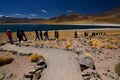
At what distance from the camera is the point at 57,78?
14742 mm

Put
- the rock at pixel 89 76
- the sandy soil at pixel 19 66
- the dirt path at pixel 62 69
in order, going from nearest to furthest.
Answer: the rock at pixel 89 76 < the dirt path at pixel 62 69 < the sandy soil at pixel 19 66

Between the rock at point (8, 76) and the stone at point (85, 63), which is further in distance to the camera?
the rock at point (8, 76)

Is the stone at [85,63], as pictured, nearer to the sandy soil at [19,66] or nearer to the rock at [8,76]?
the sandy soil at [19,66]

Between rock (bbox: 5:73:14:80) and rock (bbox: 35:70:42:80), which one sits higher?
rock (bbox: 35:70:42:80)

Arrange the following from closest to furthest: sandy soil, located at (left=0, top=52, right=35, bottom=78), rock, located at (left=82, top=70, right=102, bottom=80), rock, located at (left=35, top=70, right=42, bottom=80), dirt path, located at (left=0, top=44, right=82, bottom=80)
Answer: rock, located at (left=82, top=70, right=102, bottom=80), dirt path, located at (left=0, top=44, right=82, bottom=80), rock, located at (left=35, top=70, right=42, bottom=80), sandy soil, located at (left=0, top=52, right=35, bottom=78)

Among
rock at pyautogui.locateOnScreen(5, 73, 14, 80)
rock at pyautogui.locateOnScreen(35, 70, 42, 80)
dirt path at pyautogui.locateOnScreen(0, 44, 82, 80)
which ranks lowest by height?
rock at pyautogui.locateOnScreen(5, 73, 14, 80)

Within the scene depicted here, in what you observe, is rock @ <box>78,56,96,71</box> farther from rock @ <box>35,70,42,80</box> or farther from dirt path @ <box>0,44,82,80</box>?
rock @ <box>35,70,42,80</box>

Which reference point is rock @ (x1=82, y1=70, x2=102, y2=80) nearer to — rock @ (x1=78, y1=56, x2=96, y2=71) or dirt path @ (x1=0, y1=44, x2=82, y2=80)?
dirt path @ (x1=0, y1=44, x2=82, y2=80)

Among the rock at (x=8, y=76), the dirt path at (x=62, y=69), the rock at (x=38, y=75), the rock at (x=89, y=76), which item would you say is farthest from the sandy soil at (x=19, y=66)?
A: the rock at (x=89, y=76)

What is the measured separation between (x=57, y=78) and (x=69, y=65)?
134 inches

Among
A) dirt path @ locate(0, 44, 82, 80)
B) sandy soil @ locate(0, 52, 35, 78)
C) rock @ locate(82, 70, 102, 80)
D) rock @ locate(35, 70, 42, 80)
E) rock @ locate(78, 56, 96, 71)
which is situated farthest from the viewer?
sandy soil @ locate(0, 52, 35, 78)

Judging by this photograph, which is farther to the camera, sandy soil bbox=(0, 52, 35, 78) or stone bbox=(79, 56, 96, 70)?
sandy soil bbox=(0, 52, 35, 78)

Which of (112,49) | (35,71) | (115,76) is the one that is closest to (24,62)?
(35,71)

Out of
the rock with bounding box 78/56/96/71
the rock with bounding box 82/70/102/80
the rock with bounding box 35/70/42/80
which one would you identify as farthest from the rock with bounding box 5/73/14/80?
the rock with bounding box 82/70/102/80
